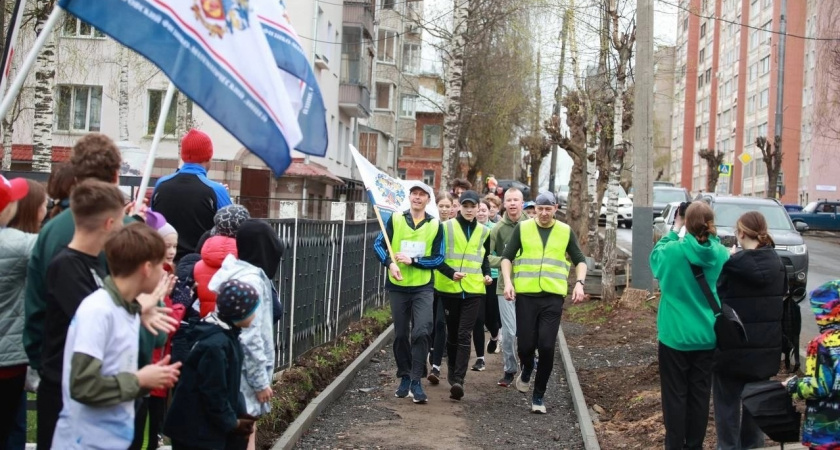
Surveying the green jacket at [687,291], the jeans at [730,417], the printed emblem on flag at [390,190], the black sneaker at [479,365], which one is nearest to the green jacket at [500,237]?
the black sneaker at [479,365]

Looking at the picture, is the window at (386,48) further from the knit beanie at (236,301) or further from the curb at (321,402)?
the knit beanie at (236,301)

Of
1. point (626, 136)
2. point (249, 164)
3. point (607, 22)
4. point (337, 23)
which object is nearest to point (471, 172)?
point (337, 23)

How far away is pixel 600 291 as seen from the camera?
19797mm

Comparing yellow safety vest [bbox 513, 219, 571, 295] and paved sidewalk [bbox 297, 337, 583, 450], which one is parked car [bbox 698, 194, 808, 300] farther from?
yellow safety vest [bbox 513, 219, 571, 295]

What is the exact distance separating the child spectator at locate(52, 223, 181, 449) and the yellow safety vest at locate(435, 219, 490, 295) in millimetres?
6402

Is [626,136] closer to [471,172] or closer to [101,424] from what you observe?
[101,424]

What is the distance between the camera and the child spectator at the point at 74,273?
4375mm

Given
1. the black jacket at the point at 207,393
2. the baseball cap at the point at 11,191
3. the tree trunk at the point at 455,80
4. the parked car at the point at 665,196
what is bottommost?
the black jacket at the point at 207,393

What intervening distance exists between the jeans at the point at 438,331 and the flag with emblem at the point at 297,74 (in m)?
5.40

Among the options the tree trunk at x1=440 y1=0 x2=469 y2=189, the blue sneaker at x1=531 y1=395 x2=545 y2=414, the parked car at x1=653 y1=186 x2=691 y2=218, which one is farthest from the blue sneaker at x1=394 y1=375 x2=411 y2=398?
the parked car at x1=653 y1=186 x2=691 y2=218

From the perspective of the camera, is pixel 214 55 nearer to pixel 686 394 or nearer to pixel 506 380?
pixel 686 394

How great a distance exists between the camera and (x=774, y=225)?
850 inches

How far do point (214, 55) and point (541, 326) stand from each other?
230 inches

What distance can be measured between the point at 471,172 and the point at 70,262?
57754 millimetres
